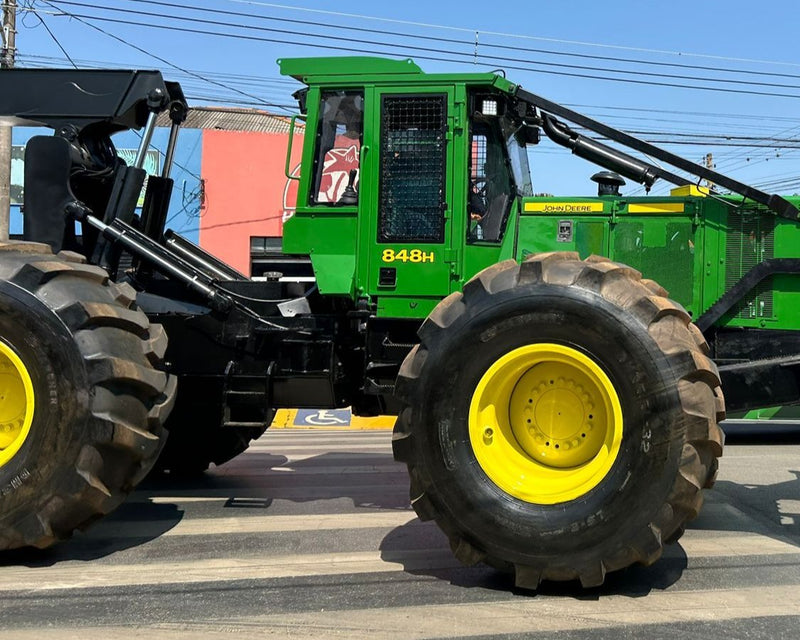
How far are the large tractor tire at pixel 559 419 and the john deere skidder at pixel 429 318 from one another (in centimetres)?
1

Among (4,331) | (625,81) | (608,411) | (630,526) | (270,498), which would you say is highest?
(625,81)

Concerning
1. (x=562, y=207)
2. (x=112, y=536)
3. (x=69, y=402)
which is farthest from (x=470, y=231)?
(x=112, y=536)

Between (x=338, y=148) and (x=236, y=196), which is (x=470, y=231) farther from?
(x=236, y=196)

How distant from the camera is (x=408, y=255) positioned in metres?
5.71

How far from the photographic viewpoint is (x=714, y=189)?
19.1 ft

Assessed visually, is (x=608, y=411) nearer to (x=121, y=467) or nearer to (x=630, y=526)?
(x=630, y=526)

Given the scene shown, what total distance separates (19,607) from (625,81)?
2050cm

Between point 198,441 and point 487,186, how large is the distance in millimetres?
3484

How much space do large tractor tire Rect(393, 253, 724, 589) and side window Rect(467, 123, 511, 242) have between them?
47.6 inches

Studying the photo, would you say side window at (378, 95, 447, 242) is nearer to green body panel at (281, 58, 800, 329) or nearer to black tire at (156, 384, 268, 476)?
green body panel at (281, 58, 800, 329)

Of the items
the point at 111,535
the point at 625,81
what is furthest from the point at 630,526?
the point at 625,81

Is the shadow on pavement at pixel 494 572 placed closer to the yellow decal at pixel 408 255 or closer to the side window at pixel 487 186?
the yellow decal at pixel 408 255

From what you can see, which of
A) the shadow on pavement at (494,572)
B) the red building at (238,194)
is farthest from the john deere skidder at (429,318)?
the red building at (238,194)

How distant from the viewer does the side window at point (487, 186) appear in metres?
5.74
